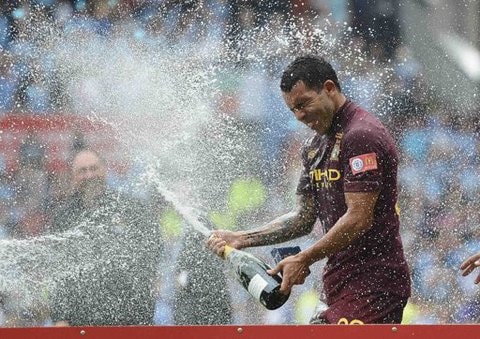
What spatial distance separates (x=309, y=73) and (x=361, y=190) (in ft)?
1.51

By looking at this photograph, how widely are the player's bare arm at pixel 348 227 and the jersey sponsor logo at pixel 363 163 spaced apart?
0.24 feet

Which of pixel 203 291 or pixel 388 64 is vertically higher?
pixel 388 64

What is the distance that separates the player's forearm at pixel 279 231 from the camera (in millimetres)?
2641

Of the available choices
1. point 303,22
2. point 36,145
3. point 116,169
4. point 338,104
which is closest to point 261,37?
→ point 303,22

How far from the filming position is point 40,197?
2.73m

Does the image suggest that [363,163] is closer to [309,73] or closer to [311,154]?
[311,154]

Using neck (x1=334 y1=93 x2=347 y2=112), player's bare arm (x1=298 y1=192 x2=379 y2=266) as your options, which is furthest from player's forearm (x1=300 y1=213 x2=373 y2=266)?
neck (x1=334 y1=93 x2=347 y2=112)

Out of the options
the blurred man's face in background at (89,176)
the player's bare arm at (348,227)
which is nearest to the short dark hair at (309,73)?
the player's bare arm at (348,227)

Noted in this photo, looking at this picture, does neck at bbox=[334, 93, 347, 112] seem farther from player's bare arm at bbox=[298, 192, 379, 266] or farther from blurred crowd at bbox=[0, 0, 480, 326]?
player's bare arm at bbox=[298, 192, 379, 266]

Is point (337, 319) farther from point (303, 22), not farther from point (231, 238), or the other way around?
point (303, 22)

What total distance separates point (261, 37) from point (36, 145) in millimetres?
860

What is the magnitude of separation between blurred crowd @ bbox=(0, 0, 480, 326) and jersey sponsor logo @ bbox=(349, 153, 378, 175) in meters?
0.20

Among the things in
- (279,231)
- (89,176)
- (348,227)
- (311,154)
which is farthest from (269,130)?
(89,176)

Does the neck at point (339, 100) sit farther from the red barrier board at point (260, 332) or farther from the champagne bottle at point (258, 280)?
the red barrier board at point (260, 332)
